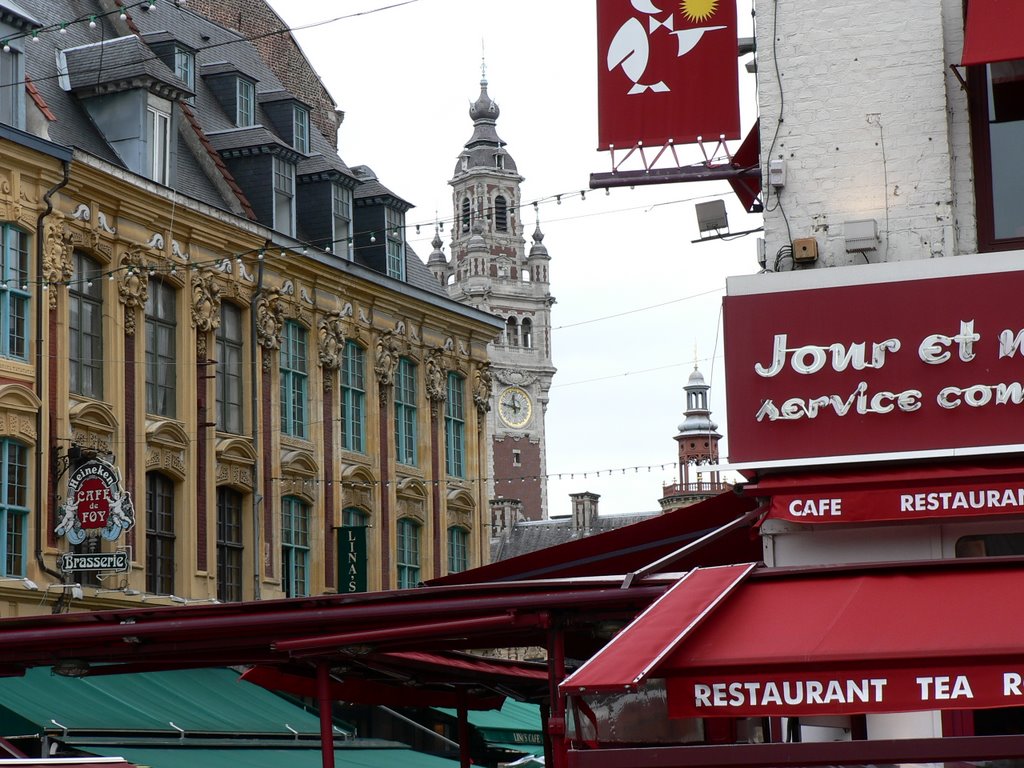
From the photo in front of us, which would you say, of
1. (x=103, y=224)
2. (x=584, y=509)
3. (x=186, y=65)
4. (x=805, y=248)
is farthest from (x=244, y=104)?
(x=584, y=509)

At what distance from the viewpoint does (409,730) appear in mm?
29531

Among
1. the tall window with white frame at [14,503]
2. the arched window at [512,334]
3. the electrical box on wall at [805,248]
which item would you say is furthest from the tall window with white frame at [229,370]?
the arched window at [512,334]

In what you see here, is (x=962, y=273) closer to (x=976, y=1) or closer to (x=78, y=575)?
(x=976, y=1)

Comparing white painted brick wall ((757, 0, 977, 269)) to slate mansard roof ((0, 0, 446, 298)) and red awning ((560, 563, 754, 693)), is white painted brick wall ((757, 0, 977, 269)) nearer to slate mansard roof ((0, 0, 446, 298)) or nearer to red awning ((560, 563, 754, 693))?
red awning ((560, 563, 754, 693))

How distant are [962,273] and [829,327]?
0.89 m

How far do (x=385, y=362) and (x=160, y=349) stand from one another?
258 inches

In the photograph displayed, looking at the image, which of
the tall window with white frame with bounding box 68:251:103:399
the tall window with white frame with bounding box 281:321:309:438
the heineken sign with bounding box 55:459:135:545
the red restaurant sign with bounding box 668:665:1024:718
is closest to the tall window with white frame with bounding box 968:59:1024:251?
the red restaurant sign with bounding box 668:665:1024:718

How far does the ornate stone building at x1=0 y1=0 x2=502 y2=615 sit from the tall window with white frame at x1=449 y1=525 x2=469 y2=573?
5 centimetres

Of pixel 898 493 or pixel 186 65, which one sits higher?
pixel 186 65

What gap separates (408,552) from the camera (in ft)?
113

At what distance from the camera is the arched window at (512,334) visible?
136125mm

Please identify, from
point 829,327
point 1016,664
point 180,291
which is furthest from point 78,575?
point 1016,664

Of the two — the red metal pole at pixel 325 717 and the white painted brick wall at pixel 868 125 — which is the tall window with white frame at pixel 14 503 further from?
the white painted brick wall at pixel 868 125

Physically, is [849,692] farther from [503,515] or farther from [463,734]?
[503,515]
